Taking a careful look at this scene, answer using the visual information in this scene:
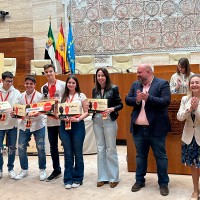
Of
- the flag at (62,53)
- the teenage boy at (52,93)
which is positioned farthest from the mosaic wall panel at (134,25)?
the teenage boy at (52,93)

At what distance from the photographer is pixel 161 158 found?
3338 millimetres

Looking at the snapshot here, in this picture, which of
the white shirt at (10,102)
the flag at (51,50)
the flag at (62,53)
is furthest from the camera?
the flag at (51,50)

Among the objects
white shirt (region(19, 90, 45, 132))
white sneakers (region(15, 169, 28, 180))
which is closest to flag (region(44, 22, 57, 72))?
white shirt (region(19, 90, 45, 132))

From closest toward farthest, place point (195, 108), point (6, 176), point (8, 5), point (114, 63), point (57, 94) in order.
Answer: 1. point (195, 108)
2. point (57, 94)
3. point (6, 176)
4. point (114, 63)
5. point (8, 5)

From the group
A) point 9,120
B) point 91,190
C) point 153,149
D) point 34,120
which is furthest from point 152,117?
point 9,120

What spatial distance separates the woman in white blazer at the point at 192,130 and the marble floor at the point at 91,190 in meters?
0.38

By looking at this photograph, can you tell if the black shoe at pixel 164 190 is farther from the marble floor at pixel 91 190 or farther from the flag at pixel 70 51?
the flag at pixel 70 51

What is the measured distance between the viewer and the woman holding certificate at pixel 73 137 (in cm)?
360

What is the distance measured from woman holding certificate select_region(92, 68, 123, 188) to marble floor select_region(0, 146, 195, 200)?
0.15 meters

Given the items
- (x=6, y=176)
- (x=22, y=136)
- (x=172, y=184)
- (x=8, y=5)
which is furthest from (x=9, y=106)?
(x=8, y=5)

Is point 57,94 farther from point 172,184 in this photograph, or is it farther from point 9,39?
point 9,39

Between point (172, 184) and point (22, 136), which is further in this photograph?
point (22, 136)

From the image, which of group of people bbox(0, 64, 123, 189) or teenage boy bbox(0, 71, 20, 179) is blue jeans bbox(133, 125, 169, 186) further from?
teenage boy bbox(0, 71, 20, 179)

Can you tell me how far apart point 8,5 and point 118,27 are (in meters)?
4.06
